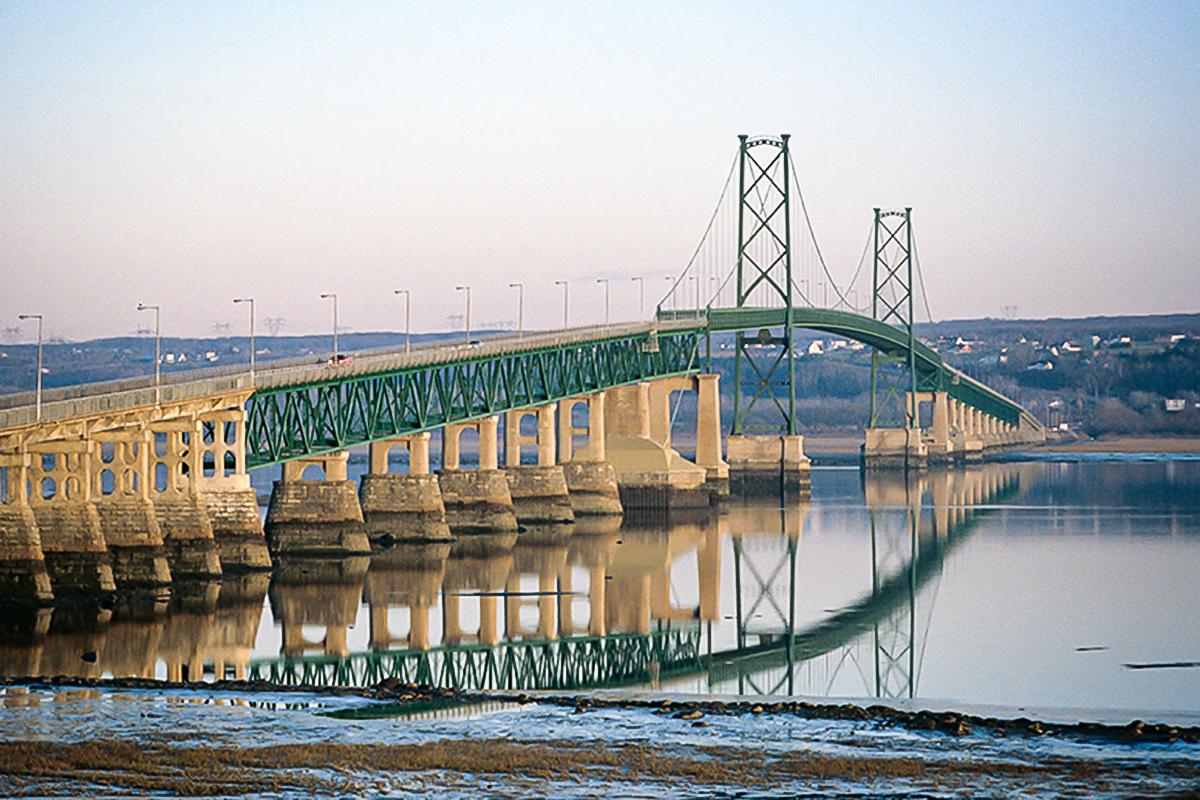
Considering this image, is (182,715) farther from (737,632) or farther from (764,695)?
(737,632)

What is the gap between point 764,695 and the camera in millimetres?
39219

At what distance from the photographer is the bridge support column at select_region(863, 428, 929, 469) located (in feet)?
492

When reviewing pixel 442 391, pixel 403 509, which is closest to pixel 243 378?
pixel 403 509

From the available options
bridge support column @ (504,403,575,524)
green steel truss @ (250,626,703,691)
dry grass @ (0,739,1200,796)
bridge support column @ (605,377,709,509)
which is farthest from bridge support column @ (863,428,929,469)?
dry grass @ (0,739,1200,796)

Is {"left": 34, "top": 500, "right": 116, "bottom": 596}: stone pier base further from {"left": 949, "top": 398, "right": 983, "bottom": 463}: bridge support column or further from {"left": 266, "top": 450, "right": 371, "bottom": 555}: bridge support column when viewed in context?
{"left": 949, "top": 398, "right": 983, "bottom": 463}: bridge support column

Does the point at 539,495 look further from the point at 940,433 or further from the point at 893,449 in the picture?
the point at 940,433

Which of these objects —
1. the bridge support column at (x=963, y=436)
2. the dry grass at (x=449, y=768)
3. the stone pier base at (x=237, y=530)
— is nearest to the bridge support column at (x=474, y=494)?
the stone pier base at (x=237, y=530)

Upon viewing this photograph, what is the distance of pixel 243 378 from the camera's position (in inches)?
2522

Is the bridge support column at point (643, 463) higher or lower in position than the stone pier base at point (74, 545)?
higher

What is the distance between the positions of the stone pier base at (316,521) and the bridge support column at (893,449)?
8520 centimetres

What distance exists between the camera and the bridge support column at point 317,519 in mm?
68125

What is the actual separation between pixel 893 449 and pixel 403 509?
80.6 metres

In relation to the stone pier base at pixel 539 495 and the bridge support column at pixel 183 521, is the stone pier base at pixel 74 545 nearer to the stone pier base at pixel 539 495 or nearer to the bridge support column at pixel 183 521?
the bridge support column at pixel 183 521

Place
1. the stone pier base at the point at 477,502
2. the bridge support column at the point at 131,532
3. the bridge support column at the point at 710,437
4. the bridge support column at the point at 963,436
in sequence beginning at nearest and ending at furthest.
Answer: the bridge support column at the point at 131,532
the stone pier base at the point at 477,502
the bridge support column at the point at 710,437
the bridge support column at the point at 963,436
